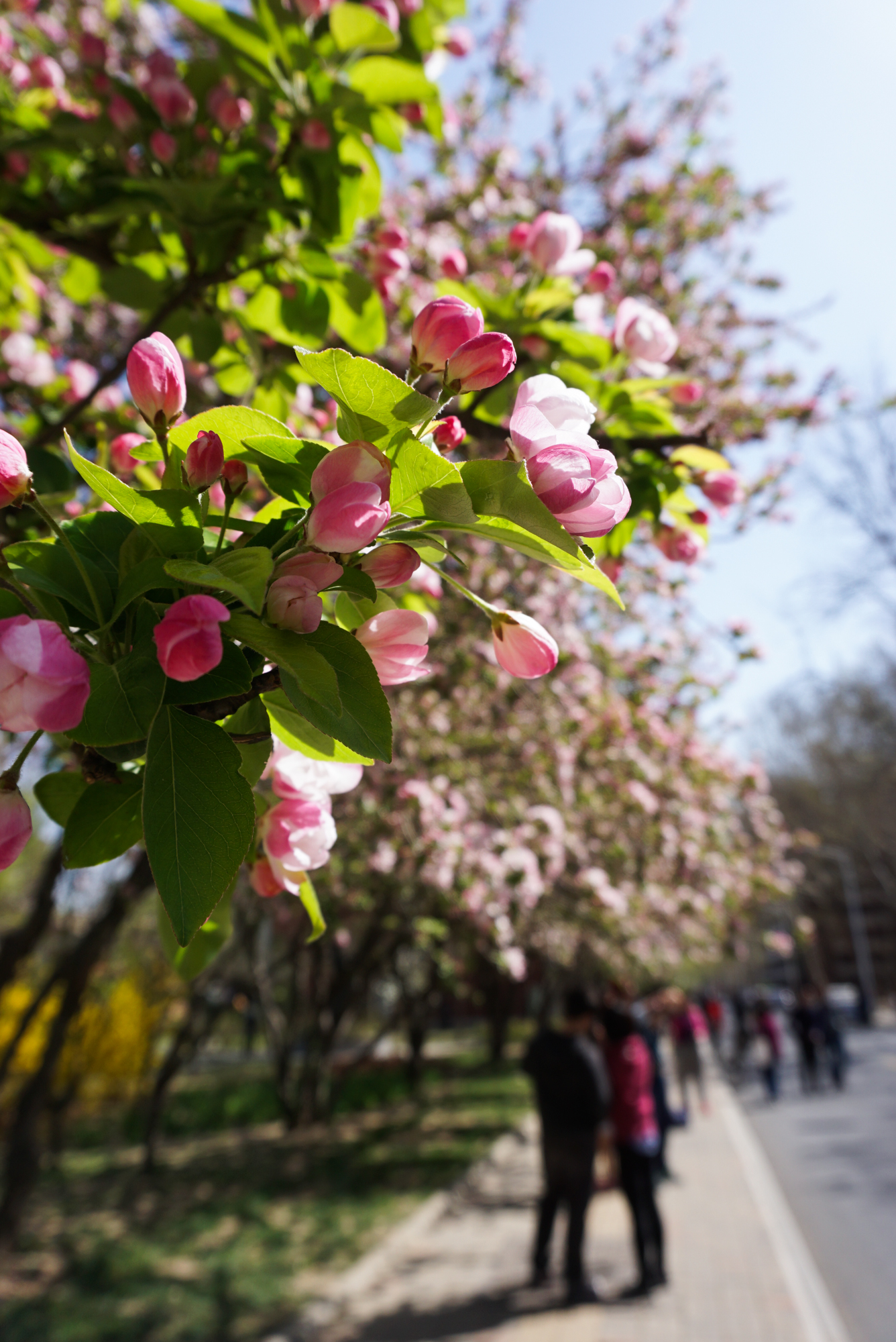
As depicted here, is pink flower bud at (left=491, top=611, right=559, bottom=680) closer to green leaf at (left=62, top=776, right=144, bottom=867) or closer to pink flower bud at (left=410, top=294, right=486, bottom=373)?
pink flower bud at (left=410, top=294, right=486, bottom=373)

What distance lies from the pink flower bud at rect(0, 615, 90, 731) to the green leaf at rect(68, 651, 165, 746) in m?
A: 0.04

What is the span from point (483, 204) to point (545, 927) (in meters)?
6.31

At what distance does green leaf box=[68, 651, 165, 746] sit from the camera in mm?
794

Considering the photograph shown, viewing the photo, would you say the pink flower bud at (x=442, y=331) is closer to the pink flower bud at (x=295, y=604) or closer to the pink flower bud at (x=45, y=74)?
the pink flower bud at (x=295, y=604)

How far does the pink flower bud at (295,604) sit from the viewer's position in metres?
0.79

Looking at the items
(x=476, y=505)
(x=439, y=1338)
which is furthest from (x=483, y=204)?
(x=439, y=1338)

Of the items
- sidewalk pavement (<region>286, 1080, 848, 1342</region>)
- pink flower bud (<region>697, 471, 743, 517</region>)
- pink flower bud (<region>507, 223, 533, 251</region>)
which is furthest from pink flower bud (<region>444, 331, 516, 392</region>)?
sidewalk pavement (<region>286, 1080, 848, 1342</region>)

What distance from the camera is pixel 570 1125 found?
5633 millimetres

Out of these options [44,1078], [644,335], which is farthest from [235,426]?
[44,1078]

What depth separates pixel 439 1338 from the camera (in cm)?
486

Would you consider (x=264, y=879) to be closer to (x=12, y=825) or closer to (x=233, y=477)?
(x=12, y=825)

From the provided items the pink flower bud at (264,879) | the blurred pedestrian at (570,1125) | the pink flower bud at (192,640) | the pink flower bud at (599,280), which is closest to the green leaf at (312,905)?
the pink flower bud at (264,879)

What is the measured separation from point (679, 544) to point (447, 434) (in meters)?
0.78

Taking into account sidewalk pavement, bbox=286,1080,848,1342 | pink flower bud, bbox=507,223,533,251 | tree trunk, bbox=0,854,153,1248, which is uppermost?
pink flower bud, bbox=507,223,533,251
